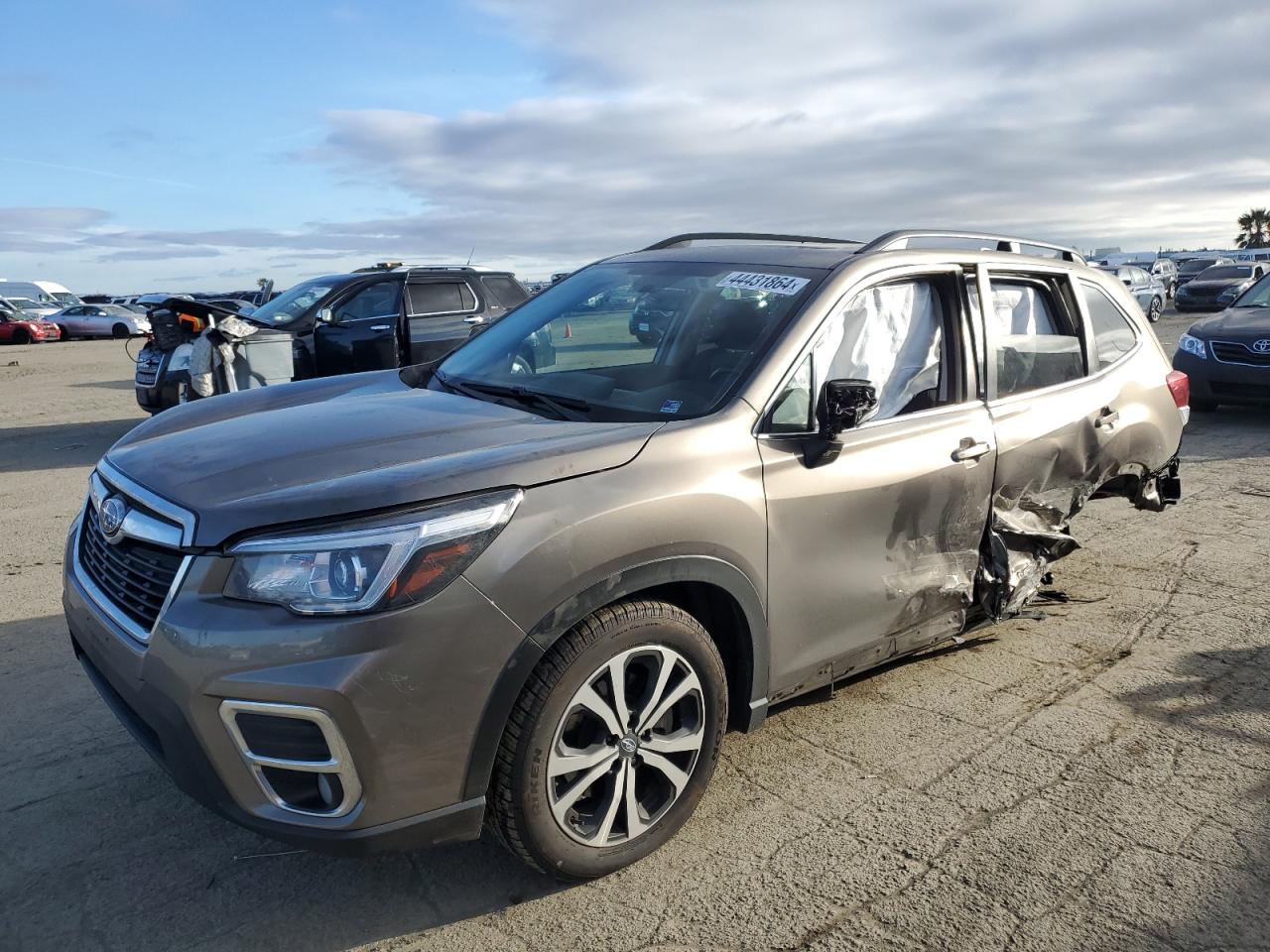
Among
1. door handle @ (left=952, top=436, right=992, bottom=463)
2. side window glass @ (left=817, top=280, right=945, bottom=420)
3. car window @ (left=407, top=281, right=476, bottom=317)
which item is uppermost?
car window @ (left=407, top=281, right=476, bottom=317)

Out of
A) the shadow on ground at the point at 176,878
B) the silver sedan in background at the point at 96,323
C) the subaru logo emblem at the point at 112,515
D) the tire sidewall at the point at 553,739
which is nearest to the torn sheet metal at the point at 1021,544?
the tire sidewall at the point at 553,739

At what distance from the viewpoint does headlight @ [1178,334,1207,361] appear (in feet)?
34.9

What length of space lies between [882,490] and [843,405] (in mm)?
507

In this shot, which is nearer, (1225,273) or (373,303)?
(373,303)

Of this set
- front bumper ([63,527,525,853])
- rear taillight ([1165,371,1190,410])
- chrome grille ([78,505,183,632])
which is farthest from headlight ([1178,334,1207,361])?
chrome grille ([78,505,183,632])

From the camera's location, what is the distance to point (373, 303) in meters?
10.8

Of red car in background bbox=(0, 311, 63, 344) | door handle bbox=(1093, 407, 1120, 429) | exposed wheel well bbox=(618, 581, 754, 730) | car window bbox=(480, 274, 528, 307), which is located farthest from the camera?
red car in background bbox=(0, 311, 63, 344)

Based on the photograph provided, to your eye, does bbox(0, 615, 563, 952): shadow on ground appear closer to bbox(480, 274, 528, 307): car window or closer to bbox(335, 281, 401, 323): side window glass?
bbox(335, 281, 401, 323): side window glass

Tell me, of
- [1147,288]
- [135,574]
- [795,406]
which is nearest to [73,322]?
[1147,288]

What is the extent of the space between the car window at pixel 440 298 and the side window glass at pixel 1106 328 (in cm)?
760

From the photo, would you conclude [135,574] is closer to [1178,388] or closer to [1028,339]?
[1028,339]

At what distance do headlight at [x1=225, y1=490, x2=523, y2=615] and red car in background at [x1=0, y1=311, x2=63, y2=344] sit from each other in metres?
38.7

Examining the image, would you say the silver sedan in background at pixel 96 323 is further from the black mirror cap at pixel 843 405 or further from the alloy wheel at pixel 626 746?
the alloy wheel at pixel 626 746

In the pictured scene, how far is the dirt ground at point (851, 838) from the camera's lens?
2662 millimetres
